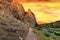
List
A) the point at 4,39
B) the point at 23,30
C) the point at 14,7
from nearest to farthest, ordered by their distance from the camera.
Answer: the point at 4,39, the point at 23,30, the point at 14,7

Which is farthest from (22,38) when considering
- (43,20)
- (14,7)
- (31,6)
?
(31,6)

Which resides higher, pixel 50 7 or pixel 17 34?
pixel 50 7

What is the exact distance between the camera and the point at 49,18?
3.46 m

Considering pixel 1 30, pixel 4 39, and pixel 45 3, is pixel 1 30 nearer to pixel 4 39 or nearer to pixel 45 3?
pixel 4 39

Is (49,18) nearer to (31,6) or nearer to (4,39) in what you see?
(31,6)

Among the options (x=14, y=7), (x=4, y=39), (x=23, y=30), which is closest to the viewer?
(x=4, y=39)

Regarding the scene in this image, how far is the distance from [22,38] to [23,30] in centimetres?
16

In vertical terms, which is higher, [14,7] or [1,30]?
[14,7]

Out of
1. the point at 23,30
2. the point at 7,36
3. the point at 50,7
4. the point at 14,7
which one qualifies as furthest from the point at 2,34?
the point at 50,7

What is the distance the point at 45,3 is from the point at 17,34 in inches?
98.3

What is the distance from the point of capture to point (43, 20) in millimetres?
3320

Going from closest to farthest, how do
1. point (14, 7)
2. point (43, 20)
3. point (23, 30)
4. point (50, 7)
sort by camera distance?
point (23, 30)
point (14, 7)
point (43, 20)
point (50, 7)

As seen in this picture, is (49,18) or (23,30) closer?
(23,30)

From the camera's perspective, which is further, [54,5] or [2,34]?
[54,5]
